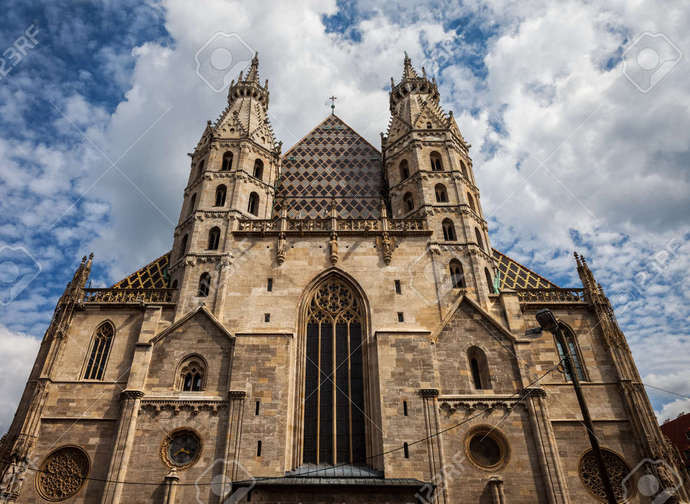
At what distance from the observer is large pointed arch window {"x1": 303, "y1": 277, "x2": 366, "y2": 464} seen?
1827 centimetres

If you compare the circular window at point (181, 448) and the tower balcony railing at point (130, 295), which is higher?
the tower balcony railing at point (130, 295)

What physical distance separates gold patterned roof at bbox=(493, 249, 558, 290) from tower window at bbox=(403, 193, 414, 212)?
5.53m

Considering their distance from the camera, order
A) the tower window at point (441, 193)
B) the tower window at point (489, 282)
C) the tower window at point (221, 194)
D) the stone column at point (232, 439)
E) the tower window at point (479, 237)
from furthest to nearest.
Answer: the tower window at point (441, 193), the tower window at point (221, 194), the tower window at point (479, 237), the tower window at point (489, 282), the stone column at point (232, 439)

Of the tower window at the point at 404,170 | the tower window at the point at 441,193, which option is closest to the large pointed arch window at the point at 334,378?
the tower window at the point at 441,193

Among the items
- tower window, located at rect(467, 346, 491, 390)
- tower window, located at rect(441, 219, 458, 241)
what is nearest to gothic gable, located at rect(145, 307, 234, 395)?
tower window, located at rect(467, 346, 491, 390)

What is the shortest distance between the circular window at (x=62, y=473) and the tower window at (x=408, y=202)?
1922 cm

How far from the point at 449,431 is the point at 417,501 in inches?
118

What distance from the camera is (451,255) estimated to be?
22750 mm

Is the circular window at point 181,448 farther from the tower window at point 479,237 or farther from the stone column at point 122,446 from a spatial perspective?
the tower window at point 479,237

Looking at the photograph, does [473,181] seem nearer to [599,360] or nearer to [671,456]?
[599,360]

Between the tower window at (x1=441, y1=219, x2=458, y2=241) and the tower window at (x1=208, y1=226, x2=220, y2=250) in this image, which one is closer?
the tower window at (x1=208, y1=226, x2=220, y2=250)

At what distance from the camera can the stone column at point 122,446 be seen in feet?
53.3

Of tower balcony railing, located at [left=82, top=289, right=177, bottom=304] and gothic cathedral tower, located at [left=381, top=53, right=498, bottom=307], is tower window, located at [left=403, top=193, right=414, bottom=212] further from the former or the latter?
tower balcony railing, located at [left=82, top=289, right=177, bottom=304]

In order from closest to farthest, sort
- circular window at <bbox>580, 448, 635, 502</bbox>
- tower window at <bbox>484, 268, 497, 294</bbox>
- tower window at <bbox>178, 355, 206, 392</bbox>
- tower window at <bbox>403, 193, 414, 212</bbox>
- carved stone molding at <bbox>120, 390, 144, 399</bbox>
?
circular window at <bbox>580, 448, 635, 502</bbox> < carved stone molding at <bbox>120, 390, 144, 399</bbox> < tower window at <bbox>178, 355, 206, 392</bbox> < tower window at <bbox>484, 268, 497, 294</bbox> < tower window at <bbox>403, 193, 414, 212</bbox>
